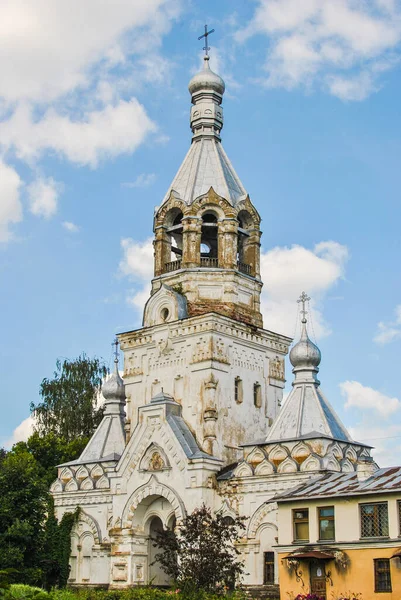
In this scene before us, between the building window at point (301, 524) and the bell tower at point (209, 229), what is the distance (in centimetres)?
905

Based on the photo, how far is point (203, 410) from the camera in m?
28.3

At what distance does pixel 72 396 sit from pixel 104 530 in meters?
13.0

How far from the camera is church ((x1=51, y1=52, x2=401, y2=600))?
25938mm

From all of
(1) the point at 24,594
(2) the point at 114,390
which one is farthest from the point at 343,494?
(2) the point at 114,390

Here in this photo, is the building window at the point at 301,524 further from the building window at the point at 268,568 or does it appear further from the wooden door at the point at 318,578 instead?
the building window at the point at 268,568

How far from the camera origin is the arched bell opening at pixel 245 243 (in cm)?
3161

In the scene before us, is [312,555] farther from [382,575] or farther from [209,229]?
[209,229]

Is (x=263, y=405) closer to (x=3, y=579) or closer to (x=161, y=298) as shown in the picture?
(x=161, y=298)

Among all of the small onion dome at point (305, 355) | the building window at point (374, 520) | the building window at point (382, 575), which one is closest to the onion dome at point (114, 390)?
the small onion dome at point (305, 355)

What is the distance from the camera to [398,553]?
1897cm

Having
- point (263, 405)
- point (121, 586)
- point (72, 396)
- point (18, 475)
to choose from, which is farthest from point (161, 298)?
point (72, 396)

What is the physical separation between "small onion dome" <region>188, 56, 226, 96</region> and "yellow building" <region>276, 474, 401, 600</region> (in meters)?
16.8

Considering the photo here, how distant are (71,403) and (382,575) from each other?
2447cm

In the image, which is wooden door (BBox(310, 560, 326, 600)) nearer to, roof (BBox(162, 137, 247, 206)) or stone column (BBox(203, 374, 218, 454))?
stone column (BBox(203, 374, 218, 454))
